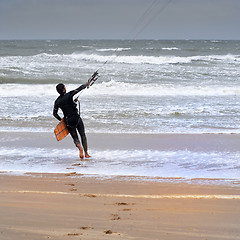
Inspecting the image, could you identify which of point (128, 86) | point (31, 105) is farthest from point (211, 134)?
point (128, 86)

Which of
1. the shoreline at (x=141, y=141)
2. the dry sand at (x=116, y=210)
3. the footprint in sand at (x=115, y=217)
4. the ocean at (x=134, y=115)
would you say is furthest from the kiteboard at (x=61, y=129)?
the footprint in sand at (x=115, y=217)

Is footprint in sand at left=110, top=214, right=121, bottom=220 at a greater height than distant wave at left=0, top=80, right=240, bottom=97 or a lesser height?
lesser

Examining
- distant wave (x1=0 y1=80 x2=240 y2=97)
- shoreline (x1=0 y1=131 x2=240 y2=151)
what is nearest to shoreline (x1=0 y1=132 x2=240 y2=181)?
shoreline (x1=0 y1=131 x2=240 y2=151)

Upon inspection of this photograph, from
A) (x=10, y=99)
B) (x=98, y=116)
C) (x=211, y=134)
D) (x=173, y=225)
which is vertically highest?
(x=10, y=99)

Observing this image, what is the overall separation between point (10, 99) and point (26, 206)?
11.3 m

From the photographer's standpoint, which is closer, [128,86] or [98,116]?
[98,116]

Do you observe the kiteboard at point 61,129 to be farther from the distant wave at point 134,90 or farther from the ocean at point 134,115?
the distant wave at point 134,90

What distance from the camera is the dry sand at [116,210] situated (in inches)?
148

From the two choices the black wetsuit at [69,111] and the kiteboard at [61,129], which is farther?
the kiteboard at [61,129]

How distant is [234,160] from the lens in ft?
22.8

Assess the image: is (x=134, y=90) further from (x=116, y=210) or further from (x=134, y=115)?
(x=116, y=210)

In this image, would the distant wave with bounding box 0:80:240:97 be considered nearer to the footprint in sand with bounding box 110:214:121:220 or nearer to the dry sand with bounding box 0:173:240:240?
the dry sand with bounding box 0:173:240:240

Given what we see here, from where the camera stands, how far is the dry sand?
3.75m

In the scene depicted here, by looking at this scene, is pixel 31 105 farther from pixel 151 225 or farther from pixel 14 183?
pixel 151 225
